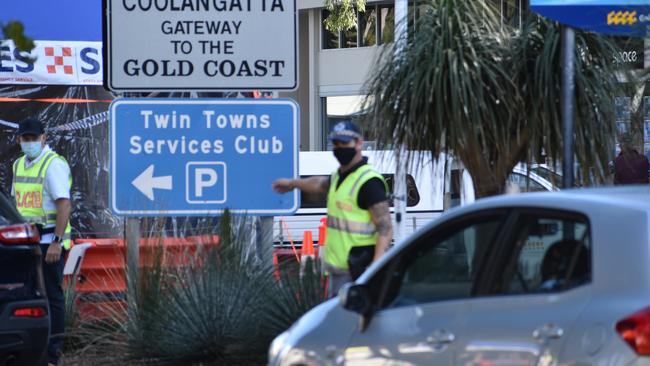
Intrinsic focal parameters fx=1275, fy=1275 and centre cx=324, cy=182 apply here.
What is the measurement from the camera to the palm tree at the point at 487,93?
28.8 feet

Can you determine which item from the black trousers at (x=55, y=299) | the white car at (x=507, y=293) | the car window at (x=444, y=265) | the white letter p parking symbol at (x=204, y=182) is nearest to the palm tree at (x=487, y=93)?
the white letter p parking symbol at (x=204, y=182)

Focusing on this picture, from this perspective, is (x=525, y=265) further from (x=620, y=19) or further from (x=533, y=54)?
(x=533, y=54)

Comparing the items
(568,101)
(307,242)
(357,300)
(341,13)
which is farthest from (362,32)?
(357,300)

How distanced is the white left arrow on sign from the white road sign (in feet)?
2.33

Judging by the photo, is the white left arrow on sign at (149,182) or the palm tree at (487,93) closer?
the palm tree at (487,93)

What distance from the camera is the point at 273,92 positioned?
1096cm

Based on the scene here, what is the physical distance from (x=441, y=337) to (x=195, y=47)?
5.76 meters

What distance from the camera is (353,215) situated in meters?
8.00

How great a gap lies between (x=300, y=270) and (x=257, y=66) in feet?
7.96

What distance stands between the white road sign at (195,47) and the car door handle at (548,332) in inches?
234

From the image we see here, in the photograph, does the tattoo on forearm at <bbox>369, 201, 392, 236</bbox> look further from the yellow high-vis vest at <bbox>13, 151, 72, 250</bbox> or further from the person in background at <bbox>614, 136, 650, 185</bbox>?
the person in background at <bbox>614, 136, 650, 185</bbox>

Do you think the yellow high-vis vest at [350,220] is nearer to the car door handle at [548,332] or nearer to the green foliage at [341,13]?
the car door handle at [548,332]

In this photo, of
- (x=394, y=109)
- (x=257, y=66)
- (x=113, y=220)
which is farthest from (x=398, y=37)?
(x=113, y=220)

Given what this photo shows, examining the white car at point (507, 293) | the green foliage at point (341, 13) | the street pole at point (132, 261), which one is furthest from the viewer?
the green foliage at point (341, 13)
